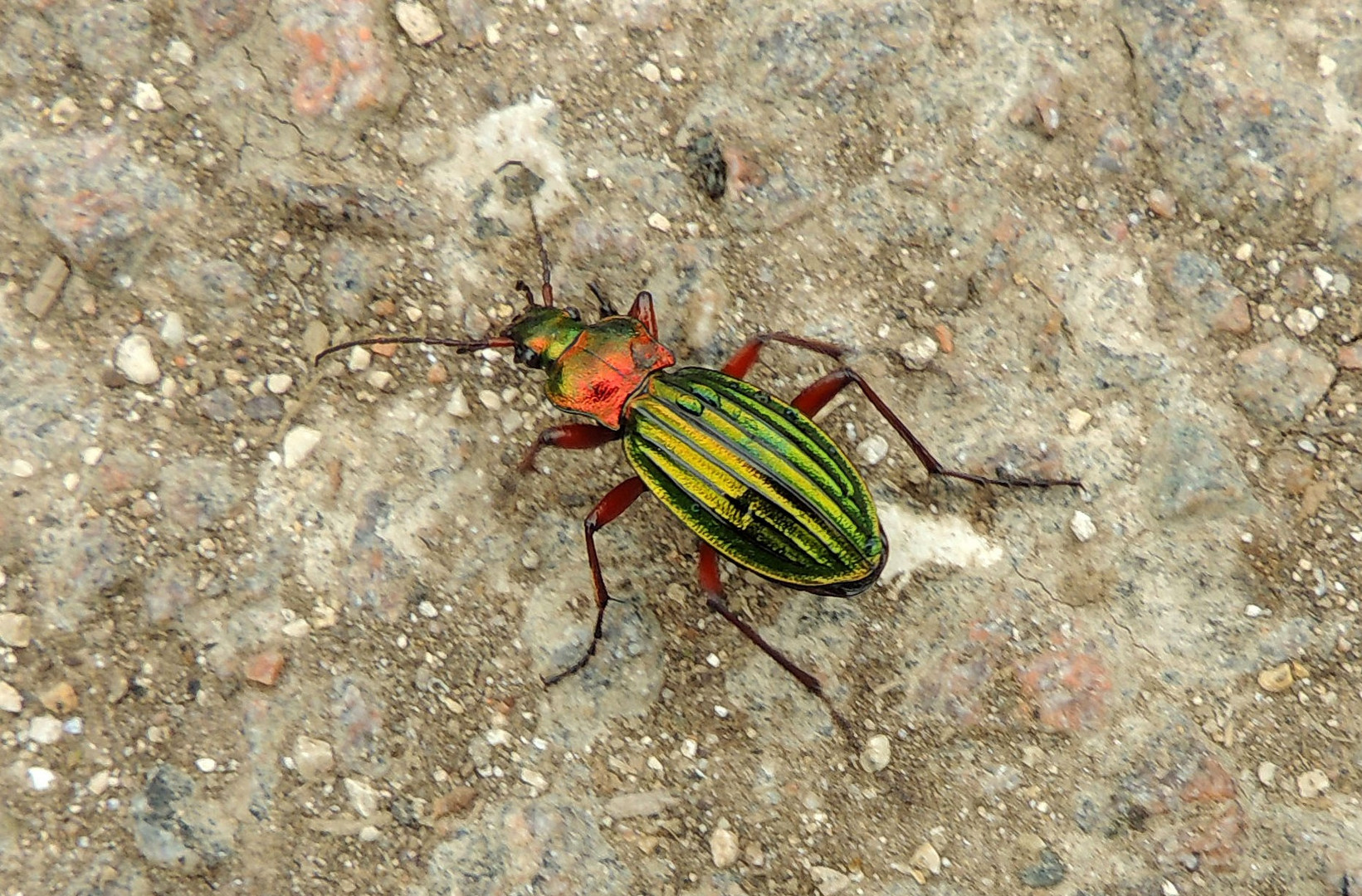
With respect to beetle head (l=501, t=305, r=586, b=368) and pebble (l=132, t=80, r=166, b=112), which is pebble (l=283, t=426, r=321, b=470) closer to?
beetle head (l=501, t=305, r=586, b=368)

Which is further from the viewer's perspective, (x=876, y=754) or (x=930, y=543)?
(x=930, y=543)

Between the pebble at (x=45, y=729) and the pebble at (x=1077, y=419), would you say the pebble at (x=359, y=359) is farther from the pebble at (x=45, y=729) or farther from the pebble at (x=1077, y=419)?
the pebble at (x=1077, y=419)

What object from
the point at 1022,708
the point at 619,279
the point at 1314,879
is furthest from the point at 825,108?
the point at 1314,879

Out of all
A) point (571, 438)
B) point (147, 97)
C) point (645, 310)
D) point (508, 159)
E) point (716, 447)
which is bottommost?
point (571, 438)

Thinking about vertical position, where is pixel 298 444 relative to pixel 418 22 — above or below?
below

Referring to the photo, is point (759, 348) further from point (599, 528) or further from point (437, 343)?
point (437, 343)

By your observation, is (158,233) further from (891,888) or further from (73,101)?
(891,888)

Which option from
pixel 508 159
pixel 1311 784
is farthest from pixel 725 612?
pixel 1311 784

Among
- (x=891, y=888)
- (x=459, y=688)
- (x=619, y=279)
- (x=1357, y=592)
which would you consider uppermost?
(x=619, y=279)
